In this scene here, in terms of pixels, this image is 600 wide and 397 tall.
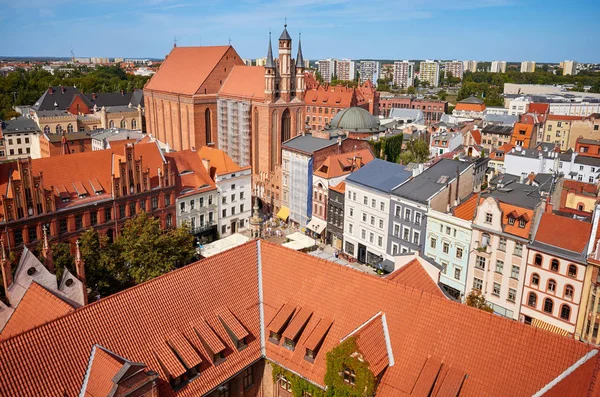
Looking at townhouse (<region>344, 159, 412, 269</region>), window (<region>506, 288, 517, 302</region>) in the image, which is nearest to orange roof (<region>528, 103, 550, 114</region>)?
townhouse (<region>344, 159, 412, 269</region>)

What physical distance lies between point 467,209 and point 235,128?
152ft

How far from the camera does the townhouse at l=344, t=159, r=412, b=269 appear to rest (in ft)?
182

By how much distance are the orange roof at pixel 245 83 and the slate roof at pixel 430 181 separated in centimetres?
3284

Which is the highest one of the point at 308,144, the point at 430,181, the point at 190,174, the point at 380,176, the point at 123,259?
the point at 308,144

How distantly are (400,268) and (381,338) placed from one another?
6.74 meters

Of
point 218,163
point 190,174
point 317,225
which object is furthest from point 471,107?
point 190,174

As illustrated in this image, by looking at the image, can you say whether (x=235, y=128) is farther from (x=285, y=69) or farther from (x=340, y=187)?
(x=340, y=187)

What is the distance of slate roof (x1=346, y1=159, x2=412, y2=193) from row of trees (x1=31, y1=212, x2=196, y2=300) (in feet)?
78.0

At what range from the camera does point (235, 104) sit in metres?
82.6

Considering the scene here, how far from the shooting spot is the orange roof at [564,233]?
40656 mm

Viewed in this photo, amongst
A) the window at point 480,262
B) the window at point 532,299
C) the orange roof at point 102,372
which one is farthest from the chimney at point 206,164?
the orange roof at point 102,372

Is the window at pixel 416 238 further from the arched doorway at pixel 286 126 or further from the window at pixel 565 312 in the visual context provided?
the arched doorway at pixel 286 126

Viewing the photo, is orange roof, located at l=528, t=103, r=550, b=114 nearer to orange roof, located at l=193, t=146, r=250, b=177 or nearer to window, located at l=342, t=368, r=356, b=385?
orange roof, located at l=193, t=146, r=250, b=177

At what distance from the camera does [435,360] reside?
909 inches
